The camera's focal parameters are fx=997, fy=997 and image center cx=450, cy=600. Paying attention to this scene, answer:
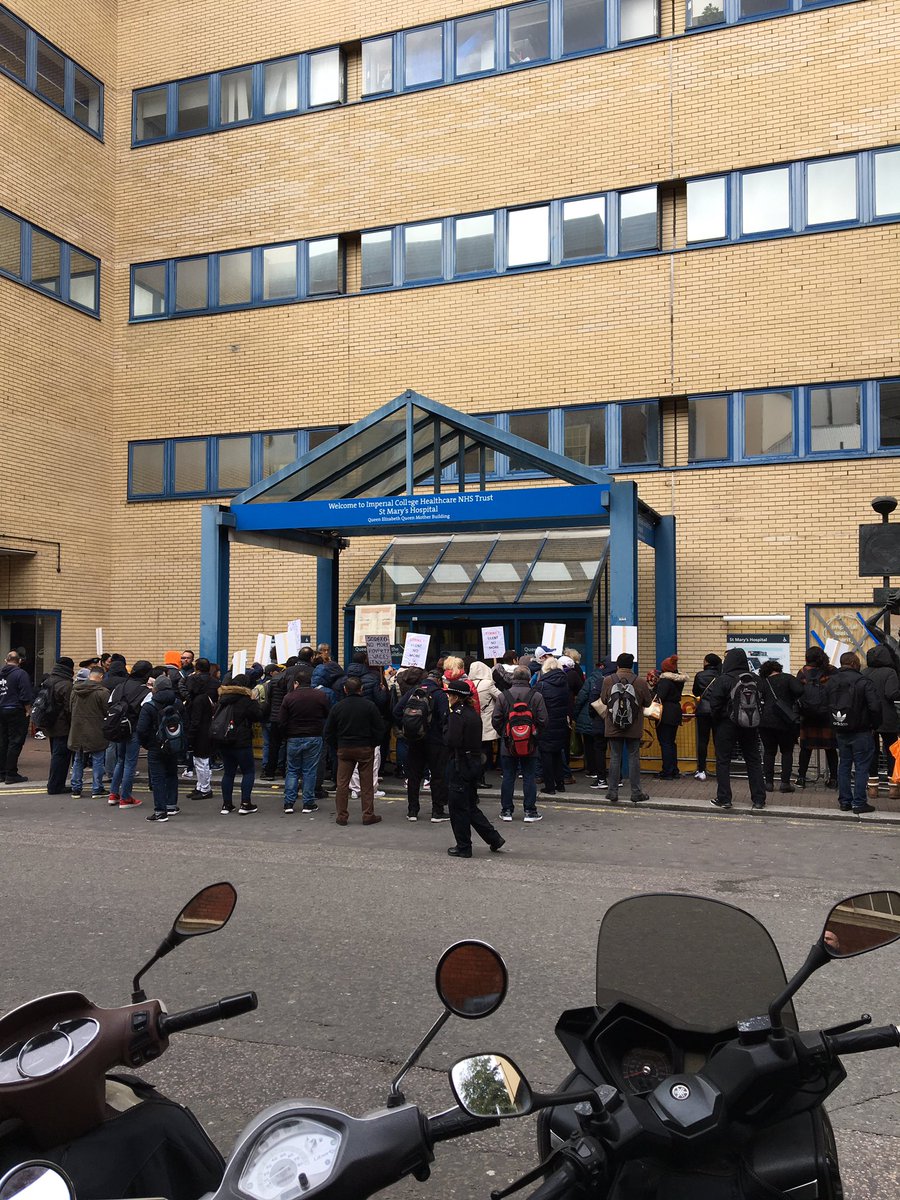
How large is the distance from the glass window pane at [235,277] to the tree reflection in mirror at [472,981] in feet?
67.4

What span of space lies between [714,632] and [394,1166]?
15991 millimetres

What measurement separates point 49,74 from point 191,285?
16.2 ft

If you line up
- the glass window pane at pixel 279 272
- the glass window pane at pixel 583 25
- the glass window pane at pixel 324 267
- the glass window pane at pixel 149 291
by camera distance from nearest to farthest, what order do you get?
the glass window pane at pixel 583 25 < the glass window pane at pixel 324 267 < the glass window pane at pixel 279 272 < the glass window pane at pixel 149 291

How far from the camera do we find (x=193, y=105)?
2178 cm

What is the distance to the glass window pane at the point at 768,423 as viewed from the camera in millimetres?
16844

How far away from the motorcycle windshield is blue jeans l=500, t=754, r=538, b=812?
8.48m

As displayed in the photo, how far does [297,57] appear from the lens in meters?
20.8

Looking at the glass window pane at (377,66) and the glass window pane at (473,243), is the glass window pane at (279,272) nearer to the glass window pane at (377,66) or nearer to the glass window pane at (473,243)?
the glass window pane at (377,66)

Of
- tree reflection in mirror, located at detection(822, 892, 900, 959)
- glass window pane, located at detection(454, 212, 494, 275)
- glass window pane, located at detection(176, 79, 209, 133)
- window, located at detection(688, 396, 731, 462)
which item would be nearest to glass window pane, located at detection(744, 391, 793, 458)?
window, located at detection(688, 396, 731, 462)

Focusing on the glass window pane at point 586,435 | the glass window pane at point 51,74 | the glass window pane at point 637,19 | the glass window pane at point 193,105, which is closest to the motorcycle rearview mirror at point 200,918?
the glass window pane at point 586,435

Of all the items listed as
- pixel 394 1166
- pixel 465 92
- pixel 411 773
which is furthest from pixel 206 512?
pixel 394 1166

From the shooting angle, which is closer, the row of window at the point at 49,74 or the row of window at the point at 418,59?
the row of window at the point at 418,59

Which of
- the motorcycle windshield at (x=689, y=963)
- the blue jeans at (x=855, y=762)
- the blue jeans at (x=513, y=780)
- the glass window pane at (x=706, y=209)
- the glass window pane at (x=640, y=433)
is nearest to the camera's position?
the motorcycle windshield at (x=689, y=963)

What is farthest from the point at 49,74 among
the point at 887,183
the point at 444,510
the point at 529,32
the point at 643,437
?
the point at 887,183
